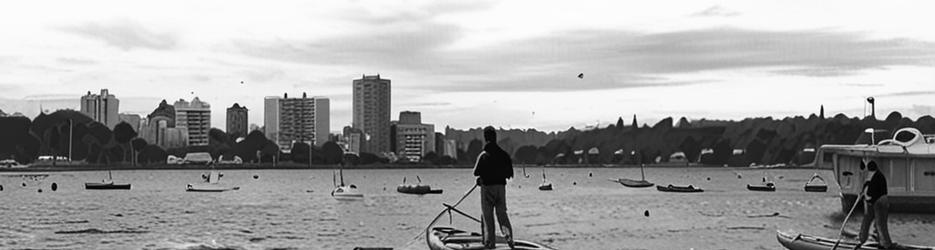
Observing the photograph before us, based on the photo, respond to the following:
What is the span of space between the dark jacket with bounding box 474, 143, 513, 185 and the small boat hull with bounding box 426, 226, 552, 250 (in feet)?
6.47

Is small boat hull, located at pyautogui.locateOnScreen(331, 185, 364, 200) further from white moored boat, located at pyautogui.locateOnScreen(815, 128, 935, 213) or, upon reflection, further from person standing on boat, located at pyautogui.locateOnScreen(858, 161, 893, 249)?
person standing on boat, located at pyautogui.locateOnScreen(858, 161, 893, 249)

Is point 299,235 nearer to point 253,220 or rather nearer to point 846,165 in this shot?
point 253,220

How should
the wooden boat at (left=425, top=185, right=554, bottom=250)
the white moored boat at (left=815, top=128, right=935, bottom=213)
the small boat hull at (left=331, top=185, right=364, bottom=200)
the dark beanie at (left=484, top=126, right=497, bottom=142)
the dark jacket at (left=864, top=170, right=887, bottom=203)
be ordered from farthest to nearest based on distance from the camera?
the small boat hull at (left=331, top=185, right=364, bottom=200) < the white moored boat at (left=815, top=128, right=935, bottom=213) < the dark jacket at (left=864, top=170, right=887, bottom=203) < the wooden boat at (left=425, top=185, right=554, bottom=250) < the dark beanie at (left=484, top=126, right=497, bottom=142)

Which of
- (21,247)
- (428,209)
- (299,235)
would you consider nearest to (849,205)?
(299,235)

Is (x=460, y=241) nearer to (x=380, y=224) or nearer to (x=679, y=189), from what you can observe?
(x=380, y=224)

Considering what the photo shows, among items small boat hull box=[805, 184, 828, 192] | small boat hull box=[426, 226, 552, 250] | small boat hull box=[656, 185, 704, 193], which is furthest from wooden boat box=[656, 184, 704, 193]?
small boat hull box=[426, 226, 552, 250]

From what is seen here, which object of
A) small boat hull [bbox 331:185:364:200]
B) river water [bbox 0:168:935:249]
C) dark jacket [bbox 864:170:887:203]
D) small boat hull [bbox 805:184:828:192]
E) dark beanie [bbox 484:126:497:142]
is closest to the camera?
dark beanie [bbox 484:126:497:142]

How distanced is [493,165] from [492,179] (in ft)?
1.35

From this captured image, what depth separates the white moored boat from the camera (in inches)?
2795

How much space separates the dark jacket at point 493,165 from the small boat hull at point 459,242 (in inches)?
77.7

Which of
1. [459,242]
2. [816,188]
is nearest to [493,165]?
[459,242]

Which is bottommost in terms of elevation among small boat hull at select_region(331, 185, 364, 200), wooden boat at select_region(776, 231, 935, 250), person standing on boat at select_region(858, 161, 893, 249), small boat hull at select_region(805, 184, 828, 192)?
small boat hull at select_region(805, 184, 828, 192)

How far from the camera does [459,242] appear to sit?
30.8 metres

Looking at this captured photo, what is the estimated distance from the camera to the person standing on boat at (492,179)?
1062 inches
